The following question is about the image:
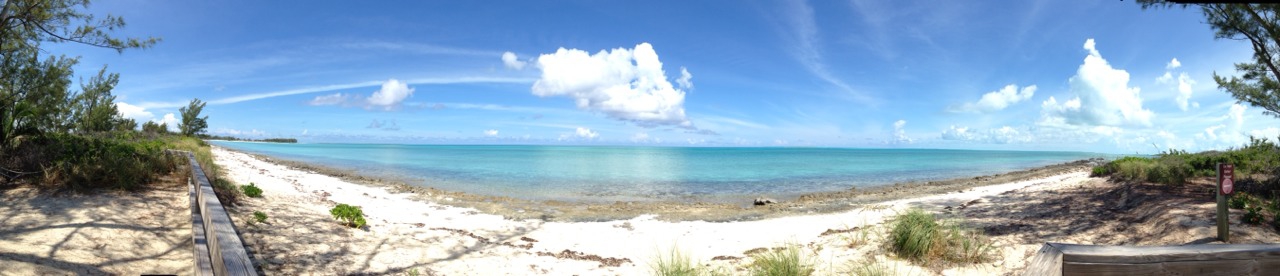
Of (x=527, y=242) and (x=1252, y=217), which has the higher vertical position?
(x=1252, y=217)

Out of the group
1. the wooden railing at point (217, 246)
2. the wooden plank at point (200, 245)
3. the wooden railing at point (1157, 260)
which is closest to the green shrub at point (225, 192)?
the wooden plank at point (200, 245)

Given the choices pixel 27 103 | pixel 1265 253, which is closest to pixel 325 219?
pixel 27 103

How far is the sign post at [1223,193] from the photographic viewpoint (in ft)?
18.9

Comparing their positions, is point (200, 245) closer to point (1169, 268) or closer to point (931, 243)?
point (1169, 268)

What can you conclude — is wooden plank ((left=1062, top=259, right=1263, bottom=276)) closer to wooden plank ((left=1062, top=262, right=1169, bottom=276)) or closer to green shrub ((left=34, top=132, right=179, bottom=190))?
wooden plank ((left=1062, top=262, right=1169, bottom=276))

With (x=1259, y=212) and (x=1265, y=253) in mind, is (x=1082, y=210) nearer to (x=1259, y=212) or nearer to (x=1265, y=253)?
Answer: (x=1259, y=212)

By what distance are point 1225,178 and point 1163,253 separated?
561cm

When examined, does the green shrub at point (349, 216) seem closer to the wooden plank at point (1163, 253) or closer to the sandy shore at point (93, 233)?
the sandy shore at point (93, 233)

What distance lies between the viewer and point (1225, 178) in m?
5.87

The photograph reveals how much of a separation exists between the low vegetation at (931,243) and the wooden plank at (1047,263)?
4006 mm

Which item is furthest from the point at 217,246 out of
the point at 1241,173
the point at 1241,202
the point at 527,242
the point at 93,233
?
the point at 1241,173

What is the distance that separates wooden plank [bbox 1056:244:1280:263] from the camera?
2.23 meters

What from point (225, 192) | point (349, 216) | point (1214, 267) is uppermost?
point (1214, 267)

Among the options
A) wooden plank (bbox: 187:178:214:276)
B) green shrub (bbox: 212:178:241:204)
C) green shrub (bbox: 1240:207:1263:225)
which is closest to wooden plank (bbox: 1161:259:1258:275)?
wooden plank (bbox: 187:178:214:276)
